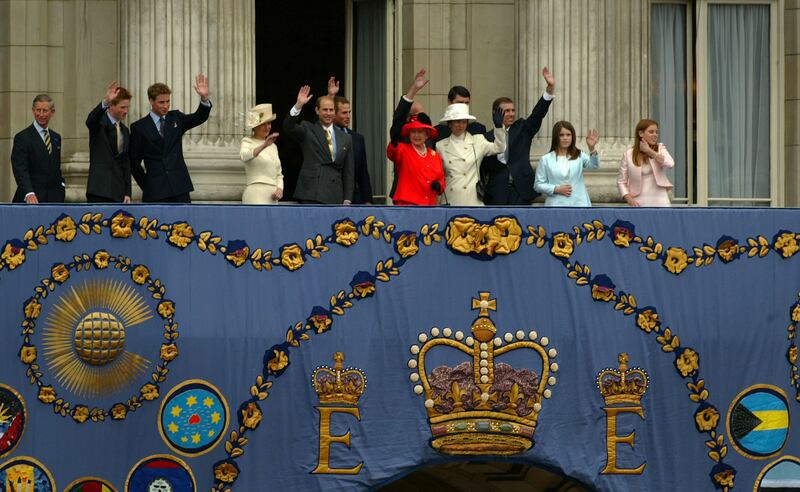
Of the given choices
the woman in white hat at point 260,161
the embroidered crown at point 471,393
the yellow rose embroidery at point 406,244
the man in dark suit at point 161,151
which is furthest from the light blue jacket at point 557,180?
the man in dark suit at point 161,151

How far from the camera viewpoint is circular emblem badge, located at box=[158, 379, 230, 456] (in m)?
16.9

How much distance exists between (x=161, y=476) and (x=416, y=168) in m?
4.42

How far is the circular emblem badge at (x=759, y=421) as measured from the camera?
17.6 m

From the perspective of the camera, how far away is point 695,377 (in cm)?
1752

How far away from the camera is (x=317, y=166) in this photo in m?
19.7

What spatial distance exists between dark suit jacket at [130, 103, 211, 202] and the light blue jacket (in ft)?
10.6

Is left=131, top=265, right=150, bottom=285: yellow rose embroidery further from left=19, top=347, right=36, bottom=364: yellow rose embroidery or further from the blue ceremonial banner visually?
left=19, top=347, right=36, bottom=364: yellow rose embroidery

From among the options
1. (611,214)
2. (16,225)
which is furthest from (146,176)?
(611,214)

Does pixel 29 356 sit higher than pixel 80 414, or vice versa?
pixel 29 356

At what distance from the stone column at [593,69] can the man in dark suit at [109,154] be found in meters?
4.90

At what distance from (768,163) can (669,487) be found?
770 centimetres

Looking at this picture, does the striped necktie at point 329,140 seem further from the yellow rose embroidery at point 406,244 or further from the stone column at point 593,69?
the stone column at point 593,69

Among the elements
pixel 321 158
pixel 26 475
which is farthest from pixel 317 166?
pixel 26 475

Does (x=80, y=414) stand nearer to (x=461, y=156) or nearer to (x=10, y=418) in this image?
(x=10, y=418)
